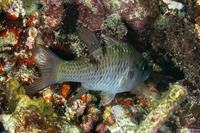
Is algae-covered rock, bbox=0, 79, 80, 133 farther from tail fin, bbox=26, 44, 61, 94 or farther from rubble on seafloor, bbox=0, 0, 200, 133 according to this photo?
tail fin, bbox=26, 44, 61, 94

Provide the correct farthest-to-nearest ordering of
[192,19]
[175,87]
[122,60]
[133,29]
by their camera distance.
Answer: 1. [133,29]
2. [192,19]
3. [122,60]
4. [175,87]

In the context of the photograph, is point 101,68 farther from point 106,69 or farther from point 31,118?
point 31,118

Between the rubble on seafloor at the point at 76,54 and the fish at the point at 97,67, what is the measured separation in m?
0.43

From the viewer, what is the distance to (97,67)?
2.91m

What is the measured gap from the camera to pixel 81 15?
348cm

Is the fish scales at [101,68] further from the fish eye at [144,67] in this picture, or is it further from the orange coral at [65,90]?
the orange coral at [65,90]

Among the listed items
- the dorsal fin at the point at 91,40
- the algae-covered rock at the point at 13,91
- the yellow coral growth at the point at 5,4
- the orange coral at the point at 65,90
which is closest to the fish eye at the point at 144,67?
the dorsal fin at the point at 91,40

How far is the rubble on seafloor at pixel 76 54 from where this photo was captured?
2883mm

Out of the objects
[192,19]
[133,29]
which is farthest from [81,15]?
[192,19]

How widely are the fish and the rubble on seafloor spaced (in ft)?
1.42

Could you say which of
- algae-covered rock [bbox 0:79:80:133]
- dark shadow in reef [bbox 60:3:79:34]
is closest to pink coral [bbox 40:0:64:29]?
dark shadow in reef [bbox 60:3:79:34]

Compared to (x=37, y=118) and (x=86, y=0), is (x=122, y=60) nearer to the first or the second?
(x=86, y=0)

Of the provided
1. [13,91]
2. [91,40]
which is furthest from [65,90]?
[91,40]

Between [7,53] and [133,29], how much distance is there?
9.45ft
